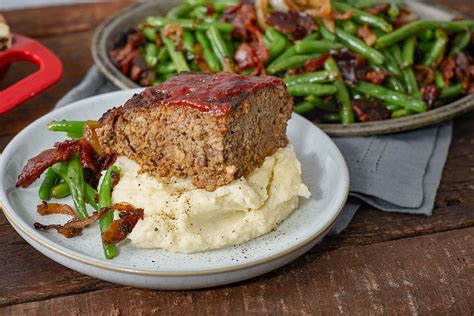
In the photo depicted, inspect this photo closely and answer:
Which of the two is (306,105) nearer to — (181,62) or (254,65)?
(254,65)

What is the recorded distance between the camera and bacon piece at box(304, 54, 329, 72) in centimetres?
573

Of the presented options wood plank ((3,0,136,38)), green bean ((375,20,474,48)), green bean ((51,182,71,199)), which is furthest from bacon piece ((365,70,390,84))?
wood plank ((3,0,136,38))

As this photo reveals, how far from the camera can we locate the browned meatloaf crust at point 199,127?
378cm

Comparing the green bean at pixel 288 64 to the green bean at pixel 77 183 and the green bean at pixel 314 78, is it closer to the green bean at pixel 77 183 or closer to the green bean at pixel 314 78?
the green bean at pixel 314 78

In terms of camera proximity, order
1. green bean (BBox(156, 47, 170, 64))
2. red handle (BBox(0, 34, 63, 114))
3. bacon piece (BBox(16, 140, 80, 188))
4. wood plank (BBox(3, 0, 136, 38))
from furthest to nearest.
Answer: wood plank (BBox(3, 0, 136, 38)), green bean (BBox(156, 47, 170, 64)), red handle (BBox(0, 34, 63, 114)), bacon piece (BBox(16, 140, 80, 188))

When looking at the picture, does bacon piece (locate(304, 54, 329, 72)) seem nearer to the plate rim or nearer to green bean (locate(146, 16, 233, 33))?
the plate rim

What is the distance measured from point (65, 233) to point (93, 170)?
60cm

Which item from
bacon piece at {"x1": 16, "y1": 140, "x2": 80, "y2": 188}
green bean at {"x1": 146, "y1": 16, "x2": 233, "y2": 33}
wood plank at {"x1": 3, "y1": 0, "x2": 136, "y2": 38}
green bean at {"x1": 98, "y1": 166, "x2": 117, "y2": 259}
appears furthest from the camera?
wood plank at {"x1": 3, "y1": 0, "x2": 136, "y2": 38}

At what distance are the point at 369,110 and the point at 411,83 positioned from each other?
566mm

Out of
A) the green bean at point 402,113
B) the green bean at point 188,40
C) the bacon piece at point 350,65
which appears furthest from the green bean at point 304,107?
→ the green bean at point 188,40

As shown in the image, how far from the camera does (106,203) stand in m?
3.91

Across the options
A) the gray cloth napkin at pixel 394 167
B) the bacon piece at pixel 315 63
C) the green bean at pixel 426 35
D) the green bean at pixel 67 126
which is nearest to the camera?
the green bean at pixel 67 126

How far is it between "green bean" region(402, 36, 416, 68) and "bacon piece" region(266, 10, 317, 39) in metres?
0.84

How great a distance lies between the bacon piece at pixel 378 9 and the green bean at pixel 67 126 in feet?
10.3
